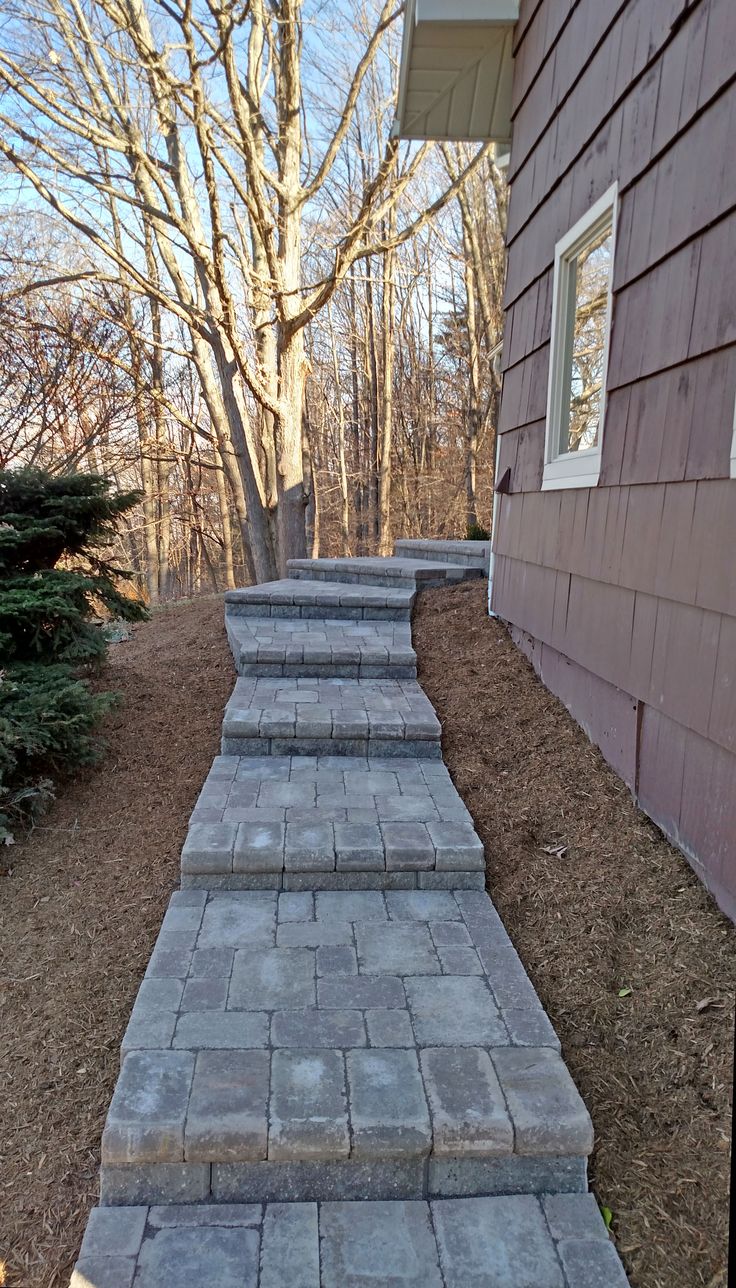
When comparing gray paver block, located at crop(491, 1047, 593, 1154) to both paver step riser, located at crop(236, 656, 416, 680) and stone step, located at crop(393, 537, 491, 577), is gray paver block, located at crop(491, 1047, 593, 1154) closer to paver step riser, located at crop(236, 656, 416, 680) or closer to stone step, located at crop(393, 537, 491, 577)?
paver step riser, located at crop(236, 656, 416, 680)

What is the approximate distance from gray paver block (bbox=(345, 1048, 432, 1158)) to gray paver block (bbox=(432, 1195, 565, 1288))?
0.52 feet

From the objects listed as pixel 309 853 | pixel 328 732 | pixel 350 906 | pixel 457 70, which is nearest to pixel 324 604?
pixel 328 732

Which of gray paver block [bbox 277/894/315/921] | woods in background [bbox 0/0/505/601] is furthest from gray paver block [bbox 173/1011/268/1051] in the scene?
woods in background [bbox 0/0/505/601]

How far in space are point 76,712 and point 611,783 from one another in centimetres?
254

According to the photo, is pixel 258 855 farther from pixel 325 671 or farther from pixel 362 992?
pixel 325 671

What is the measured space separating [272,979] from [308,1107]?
51 cm

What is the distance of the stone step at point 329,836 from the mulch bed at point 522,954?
0.62 feet

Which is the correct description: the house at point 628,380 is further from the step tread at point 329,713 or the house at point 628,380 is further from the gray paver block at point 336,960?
the gray paver block at point 336,960

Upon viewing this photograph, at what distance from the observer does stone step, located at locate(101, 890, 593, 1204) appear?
179cm

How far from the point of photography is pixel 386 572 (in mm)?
6406

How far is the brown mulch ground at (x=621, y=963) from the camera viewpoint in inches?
68.7

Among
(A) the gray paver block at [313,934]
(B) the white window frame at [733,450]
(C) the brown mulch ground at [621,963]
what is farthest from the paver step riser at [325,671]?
(B) the white window frame at [733,450]

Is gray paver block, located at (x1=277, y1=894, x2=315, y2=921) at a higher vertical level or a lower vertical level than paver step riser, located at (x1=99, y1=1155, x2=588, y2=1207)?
higher

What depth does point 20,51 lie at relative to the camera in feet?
24.2
